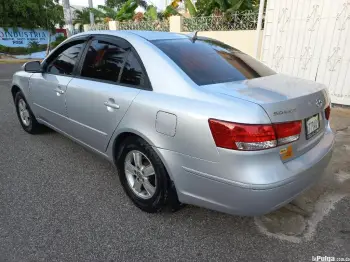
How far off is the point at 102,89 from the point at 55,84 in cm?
106

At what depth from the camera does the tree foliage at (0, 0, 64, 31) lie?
19688 millimetres

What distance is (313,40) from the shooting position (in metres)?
5.90

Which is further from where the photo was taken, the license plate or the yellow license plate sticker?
the license plate

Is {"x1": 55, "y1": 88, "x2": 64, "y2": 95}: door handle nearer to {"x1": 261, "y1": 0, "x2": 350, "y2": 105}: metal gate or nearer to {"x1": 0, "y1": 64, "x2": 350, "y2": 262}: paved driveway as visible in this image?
{"x1": 0, "y1": 64, "x2": 350, "y2": 262}: paved driveway

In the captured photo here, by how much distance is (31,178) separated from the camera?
10.7 feet

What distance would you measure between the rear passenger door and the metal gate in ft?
15.4

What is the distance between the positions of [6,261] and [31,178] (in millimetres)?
1307

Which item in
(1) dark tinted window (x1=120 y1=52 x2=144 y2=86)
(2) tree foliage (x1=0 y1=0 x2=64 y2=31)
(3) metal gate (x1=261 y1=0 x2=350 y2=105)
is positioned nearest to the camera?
(1) dark tinted window (x1=120 y1=52 x2=144 y2=86)

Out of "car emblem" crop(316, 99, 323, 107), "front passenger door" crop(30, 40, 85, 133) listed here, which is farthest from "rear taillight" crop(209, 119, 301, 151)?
"front passenger door" crop(30, 40, 85, 133)

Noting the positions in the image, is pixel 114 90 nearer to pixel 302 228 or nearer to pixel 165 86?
pixel 165 86

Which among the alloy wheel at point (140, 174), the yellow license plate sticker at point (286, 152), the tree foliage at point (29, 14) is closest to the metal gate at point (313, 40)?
the yellow license plate sticker at point (286, 152)

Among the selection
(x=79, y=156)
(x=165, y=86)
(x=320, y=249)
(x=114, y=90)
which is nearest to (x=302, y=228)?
(x=320, y=249)

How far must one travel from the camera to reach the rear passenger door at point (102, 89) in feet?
8.50

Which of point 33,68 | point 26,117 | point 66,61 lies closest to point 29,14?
point 26,117
